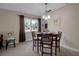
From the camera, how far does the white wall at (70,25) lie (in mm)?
3662

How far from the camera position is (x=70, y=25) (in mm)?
3959

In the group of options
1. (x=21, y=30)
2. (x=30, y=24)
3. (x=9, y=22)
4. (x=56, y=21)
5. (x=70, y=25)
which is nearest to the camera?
(x=70, y=25)

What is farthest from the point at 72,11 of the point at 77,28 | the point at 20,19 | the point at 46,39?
the point at 20,19

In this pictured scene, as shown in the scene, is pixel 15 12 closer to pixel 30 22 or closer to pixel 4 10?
pixel 4 10

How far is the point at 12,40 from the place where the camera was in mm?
4492

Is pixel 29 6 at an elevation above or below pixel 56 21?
above

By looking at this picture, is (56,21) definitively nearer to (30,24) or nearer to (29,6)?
(29,6)

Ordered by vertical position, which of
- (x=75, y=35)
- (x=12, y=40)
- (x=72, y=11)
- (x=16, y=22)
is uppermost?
(x=72, y=11)

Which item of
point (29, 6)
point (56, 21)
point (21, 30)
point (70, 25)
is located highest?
point (29, 6)

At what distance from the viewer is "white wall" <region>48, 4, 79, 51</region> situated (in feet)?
12.0

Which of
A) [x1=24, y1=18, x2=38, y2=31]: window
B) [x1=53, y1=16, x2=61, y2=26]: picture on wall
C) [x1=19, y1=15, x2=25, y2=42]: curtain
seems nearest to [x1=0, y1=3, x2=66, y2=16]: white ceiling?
[x1=53, y1=16, x2=61, y2=26]: picture on wall

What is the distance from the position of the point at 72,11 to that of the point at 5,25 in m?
3.45

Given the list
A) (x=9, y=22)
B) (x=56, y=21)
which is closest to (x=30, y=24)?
(x=9, y=22)

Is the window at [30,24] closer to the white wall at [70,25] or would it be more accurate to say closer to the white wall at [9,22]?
the white wall at [9,22]
